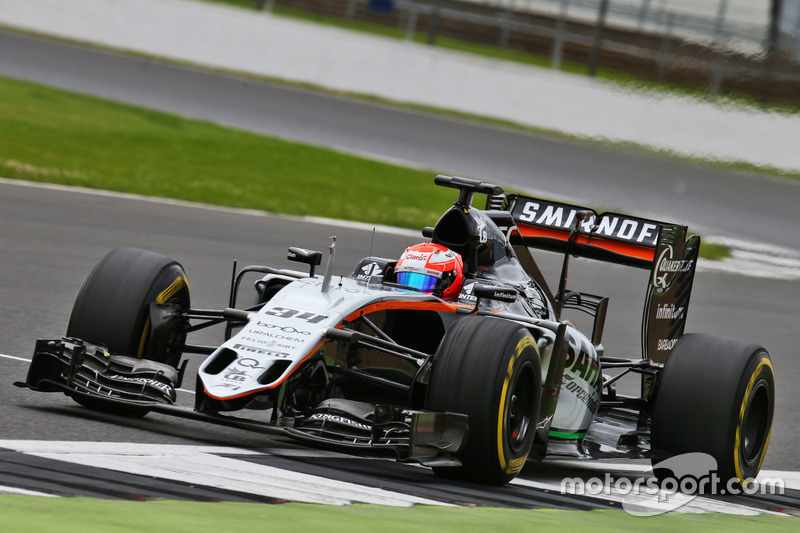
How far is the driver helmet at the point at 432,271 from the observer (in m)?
7.36

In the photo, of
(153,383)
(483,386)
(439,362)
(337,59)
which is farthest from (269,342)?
(337,59)

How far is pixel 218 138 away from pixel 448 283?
16.8m

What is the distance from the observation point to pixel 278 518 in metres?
4.69

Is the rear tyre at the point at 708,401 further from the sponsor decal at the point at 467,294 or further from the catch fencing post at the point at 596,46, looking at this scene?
the catch fencing post at the point at 596,46

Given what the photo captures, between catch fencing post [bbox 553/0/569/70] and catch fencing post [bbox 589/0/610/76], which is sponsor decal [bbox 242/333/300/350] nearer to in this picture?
catch fencing post [bbox 589/0/610/76]

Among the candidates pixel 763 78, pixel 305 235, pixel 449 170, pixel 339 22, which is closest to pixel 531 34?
pixel 339 22

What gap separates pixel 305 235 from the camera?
1673cm

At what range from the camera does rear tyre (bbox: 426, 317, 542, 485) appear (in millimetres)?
6137

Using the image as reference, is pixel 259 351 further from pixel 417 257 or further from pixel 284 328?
pixel 417 257

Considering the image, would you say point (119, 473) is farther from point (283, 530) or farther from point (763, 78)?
point (763, 78)

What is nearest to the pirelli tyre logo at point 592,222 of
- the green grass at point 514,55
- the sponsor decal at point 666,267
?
the sponsor decal at point 666,267

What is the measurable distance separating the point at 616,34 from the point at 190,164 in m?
9.42

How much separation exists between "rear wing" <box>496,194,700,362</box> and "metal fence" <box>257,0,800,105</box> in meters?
10.7

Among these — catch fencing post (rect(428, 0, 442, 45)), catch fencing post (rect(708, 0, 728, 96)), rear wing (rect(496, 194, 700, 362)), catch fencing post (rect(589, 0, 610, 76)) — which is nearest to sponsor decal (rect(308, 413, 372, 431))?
rear wing (rect(496, 194, 700, 362))
